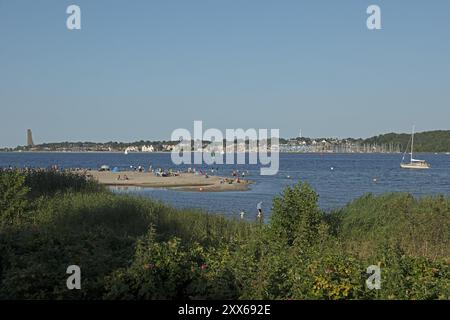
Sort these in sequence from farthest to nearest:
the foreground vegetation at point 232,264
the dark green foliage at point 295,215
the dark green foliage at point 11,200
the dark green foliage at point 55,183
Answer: the dark green foliage at point 55,183, the dark green foliage at point 11,200, the dark green foliage at point 295,215, the foreground vegetation at point 232,264

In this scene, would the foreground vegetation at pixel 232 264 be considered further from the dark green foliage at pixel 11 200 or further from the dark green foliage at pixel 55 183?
the dark green foliage at pixel 55 183

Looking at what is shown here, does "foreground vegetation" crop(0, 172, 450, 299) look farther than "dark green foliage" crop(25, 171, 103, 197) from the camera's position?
No

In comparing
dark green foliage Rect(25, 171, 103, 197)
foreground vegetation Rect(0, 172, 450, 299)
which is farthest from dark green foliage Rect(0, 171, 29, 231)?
dark green foliage Rect(25, 171, 103, 197)

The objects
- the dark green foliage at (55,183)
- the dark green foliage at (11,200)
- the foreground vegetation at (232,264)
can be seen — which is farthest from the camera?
the dark green foliage at (55,183)

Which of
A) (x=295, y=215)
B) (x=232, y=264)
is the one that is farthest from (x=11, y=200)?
(x=232, y=264)

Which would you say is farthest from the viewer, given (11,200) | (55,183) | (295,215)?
(55,183)

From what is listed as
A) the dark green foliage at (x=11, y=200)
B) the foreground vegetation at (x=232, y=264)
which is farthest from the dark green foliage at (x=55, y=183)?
the foreground vegetation at (x=232, y=264)

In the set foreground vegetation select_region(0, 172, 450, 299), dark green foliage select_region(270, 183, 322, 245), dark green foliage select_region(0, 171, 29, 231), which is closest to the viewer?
foreground vegetation select_region(0, 172, 450, 299)

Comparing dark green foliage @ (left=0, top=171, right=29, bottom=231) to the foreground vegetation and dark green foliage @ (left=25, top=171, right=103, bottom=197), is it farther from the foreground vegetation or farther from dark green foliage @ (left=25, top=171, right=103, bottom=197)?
dark green foliage @ (left=25, top=171, right=103, bottom=197)

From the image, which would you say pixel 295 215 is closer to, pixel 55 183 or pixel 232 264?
pixel 232 264

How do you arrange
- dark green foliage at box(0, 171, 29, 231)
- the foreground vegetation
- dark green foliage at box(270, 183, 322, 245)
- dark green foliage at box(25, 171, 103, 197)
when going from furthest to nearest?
dark green foliage at box(25, 171, 103, 197) → dark green foliage at box(0, 171, 29, 231) → dark green foliage at box(270, 183, 322, 245) → the foreground vegetation

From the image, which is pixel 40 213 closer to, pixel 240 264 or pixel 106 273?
pixel 106 273

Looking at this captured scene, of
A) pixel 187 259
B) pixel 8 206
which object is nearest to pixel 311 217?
pixel 187 259
